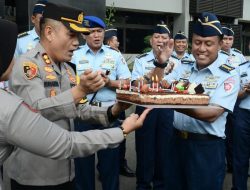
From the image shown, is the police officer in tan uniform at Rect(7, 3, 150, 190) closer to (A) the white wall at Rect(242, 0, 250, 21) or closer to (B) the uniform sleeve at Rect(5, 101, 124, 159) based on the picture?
(B) the uniform sleeve at Rect(5, 101, 124, 159)

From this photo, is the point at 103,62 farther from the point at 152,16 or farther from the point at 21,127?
the point at 152,16

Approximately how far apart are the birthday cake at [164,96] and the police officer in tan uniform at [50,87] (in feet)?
1.03

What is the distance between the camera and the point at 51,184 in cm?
235

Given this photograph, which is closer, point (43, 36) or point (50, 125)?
point (50, 125)

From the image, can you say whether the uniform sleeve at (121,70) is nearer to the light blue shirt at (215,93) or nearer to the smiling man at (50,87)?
the light blue shirt at (215,93)

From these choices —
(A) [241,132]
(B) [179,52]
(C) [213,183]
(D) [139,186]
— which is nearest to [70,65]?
(C) [213,183]

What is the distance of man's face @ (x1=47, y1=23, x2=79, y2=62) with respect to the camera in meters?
2.36

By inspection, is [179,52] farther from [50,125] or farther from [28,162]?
[50,125]

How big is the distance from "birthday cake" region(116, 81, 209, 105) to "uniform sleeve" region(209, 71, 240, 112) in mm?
201

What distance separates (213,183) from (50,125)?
66.3 inches

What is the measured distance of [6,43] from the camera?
161cm

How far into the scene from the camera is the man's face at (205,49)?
2.95m

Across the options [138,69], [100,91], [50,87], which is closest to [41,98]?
[50,87]

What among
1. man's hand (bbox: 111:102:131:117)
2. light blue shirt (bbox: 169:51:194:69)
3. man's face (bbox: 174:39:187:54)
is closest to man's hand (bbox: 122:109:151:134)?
man's hand (bbox: 111:102:131:117)
